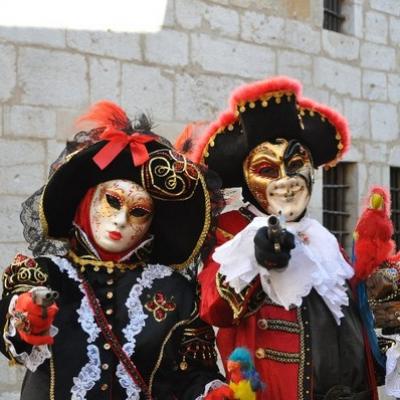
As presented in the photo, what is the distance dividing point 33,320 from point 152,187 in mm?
672

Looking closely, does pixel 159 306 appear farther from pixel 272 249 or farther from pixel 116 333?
pixel 272 249

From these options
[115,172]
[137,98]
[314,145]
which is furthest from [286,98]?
[137,98]

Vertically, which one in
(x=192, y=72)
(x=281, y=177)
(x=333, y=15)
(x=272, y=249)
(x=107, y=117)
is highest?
(x=333, y=15)

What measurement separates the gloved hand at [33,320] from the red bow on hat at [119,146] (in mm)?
560

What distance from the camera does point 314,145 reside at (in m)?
3.35

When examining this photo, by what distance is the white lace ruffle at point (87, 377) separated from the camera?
9.72 feet

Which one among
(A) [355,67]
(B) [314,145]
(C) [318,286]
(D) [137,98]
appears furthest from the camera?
(A) [355,67]

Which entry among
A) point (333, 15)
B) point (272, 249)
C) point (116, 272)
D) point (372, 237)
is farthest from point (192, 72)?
point (272, 249)

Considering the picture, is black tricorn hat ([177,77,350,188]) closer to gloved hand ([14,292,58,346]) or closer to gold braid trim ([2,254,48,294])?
gold braid trim ([2,254,48,294])

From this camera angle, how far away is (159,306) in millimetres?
3105

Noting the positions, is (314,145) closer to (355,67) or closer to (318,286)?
(318,286)

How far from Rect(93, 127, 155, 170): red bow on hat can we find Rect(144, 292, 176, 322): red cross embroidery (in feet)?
1.53

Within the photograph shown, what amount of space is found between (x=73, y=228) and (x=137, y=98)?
2479 mm

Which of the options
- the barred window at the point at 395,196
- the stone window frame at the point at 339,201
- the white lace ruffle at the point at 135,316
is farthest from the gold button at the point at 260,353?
the barred window at the point at 395,196
